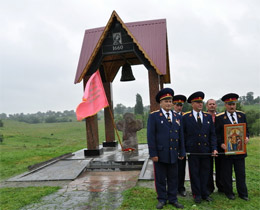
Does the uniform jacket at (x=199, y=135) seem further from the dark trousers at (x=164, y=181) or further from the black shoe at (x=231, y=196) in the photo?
the black shoe at (x=231, y=196)

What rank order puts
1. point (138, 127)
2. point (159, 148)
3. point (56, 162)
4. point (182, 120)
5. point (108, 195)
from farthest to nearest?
1. point (138, 127)
2. point (56, 162)
3. point (108, 195)
4. point (182, 120)
5. point (159, 148)

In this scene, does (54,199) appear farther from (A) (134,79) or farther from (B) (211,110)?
(A) (134,79)

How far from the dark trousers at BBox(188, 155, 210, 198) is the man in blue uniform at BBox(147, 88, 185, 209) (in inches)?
13.1

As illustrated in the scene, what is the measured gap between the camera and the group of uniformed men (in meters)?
3.88

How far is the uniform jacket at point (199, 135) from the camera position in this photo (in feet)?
13.4

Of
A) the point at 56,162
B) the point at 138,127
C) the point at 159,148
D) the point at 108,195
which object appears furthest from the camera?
the point at 138,127

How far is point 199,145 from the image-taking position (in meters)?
4.08

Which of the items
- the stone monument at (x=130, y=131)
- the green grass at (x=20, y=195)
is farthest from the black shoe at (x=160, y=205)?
the stone monument at (x=130, y=131)

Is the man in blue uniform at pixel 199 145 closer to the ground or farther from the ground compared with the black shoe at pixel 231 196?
farther from the ground

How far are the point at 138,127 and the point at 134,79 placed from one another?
7.00 ft

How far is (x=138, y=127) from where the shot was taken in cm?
911

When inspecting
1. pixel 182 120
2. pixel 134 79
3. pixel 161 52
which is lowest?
pixel 182 120

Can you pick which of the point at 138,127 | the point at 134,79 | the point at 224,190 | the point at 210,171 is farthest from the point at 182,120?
the point at 134,79

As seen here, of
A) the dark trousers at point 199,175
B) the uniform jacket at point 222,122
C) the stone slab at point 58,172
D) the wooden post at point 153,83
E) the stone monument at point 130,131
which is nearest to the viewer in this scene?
the dark trousers at point 199,175
